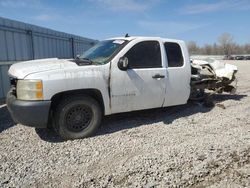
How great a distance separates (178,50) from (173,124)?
176 cm

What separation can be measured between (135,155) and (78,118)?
1352mm

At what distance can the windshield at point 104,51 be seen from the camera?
5.24 metres

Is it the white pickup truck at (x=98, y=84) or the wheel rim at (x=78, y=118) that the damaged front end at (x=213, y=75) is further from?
the wheel rim at (x=78, y=118)

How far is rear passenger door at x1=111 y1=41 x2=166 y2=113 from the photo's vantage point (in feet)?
16.9

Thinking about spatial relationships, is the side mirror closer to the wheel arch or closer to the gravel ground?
the wheel arch

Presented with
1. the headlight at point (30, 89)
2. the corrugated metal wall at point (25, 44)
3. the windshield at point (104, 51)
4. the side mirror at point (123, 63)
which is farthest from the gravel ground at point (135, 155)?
the corrugated metal wall at point (25, 44)

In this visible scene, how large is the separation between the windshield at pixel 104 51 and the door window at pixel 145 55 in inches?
11.2

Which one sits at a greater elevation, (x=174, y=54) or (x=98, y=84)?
(x=174, y=54)

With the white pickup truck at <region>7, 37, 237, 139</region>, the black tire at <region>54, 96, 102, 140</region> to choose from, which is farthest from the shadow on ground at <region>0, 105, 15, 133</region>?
the black tire at <region>54, 96, 102, 140</region>

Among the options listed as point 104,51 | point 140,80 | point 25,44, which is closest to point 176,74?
point 140,80

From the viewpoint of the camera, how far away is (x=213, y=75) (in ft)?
26.1

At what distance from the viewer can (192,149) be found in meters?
4.41

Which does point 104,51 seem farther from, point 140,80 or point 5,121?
point 5,121

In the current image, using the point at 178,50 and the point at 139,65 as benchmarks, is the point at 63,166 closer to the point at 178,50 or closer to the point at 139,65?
the point at 139,65
